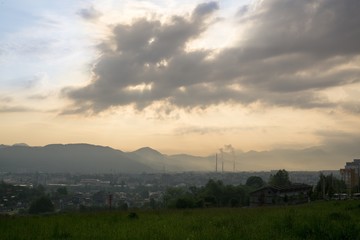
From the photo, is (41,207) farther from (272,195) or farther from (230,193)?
(230,193)

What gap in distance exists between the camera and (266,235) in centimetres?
1499

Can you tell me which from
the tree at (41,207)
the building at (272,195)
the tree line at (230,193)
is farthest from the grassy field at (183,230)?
the building at (272,195)

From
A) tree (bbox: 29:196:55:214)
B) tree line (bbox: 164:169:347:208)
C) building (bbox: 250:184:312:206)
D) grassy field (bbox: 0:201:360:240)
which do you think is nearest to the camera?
grassy field (bbox: 0:201:360:240)

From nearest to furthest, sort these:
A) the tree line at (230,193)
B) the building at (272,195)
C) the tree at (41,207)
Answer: the tree at (41,207) → the building at (272,195) → the tree line at (230,193)

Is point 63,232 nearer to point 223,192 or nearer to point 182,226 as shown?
point 182,226

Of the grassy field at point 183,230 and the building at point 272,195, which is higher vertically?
the grassy field at point 183,230

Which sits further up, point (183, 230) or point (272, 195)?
point (183, 230)

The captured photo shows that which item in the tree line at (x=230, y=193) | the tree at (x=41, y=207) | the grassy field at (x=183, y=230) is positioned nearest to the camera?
the grassy field at (x=183, y=230)

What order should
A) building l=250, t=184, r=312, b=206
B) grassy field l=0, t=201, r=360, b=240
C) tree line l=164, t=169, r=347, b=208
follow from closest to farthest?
grassy field l=0, t=201, r=360, b=240 → building l=250, t=184, r=312, b=206 → tree line l=164, t=169, r=347, b=208

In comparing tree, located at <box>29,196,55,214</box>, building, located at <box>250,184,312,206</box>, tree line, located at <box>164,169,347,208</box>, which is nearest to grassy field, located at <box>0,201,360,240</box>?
tree, located at <box>29,196,55,214</box>

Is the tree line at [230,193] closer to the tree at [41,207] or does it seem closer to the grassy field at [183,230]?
the tree at [41,207]

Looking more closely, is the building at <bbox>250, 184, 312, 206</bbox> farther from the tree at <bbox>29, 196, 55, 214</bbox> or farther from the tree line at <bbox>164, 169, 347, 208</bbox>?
the tree at <bbox>29, 196, 55, 214</bbox>

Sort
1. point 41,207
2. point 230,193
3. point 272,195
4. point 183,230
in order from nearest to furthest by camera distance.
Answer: point 183,230
point 41,207
point 272,195
point 230,193

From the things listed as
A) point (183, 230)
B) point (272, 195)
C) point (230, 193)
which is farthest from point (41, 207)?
point (230, 193)
